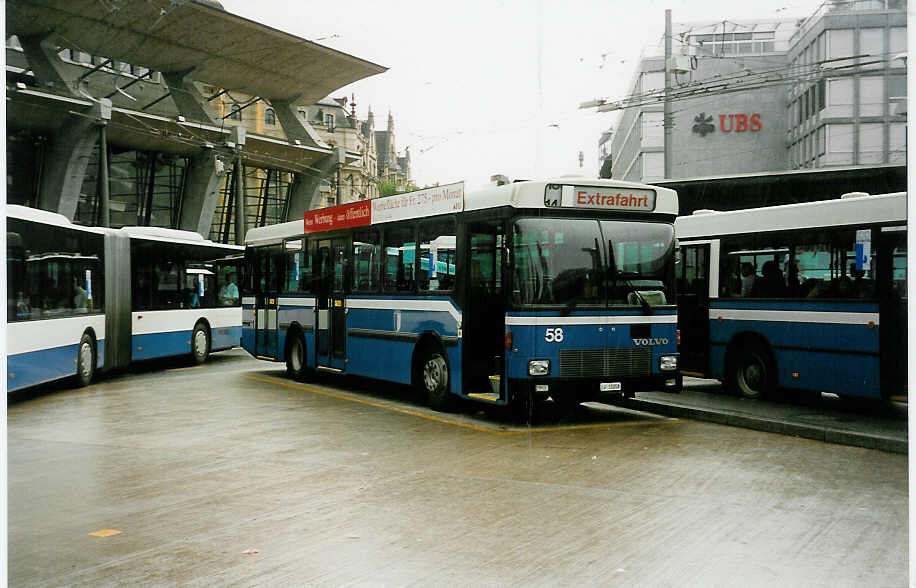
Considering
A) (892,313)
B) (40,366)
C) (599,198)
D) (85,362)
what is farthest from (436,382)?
(85,362)

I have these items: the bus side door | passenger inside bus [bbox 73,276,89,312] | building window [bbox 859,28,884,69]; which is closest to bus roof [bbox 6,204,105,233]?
passenger inside bus [bbox 73,276,89,312]

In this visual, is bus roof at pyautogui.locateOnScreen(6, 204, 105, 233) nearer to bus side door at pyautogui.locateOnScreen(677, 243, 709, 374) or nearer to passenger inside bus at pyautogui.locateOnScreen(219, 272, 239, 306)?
passenger inside bus at pyautogui.locateOnScreen(219, 272, 239, 306)

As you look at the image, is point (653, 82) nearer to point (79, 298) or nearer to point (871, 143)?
point (871, 143)

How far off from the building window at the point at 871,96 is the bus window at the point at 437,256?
5.07m

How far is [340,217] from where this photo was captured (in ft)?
50.8

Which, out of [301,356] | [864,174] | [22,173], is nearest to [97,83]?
[22,173]

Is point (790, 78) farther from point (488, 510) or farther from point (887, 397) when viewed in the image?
point (488, 510)

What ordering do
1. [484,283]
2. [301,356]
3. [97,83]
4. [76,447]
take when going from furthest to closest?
[97,83]
[301,356]
[484,283]
[76,447]

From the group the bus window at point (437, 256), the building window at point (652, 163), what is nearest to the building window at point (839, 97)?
the bus window at point (437, 256)

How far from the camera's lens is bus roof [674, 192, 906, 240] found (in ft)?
37.4

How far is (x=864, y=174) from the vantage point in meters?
13.0

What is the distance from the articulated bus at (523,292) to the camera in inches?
431

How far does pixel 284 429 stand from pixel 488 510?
4.73 metres

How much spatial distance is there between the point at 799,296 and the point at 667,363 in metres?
2.32
